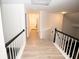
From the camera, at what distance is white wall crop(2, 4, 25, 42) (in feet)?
14.0

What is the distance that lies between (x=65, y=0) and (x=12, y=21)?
102 inches

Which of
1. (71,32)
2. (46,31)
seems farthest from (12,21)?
(71,32)

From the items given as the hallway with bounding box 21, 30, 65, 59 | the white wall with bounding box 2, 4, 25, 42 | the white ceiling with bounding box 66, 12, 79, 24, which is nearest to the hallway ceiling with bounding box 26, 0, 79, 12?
the white wall with bounding box 2, 4, 25, 42

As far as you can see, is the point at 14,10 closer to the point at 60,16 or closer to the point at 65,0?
the point at 65,0

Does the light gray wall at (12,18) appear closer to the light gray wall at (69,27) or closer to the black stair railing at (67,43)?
the black stair railing at (67,43)

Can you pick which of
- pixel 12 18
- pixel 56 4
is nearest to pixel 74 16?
pixel 56 4

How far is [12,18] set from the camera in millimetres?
4352

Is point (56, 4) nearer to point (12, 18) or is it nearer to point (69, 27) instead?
point (12, 18)

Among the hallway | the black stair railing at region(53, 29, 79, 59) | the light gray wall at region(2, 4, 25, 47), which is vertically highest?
the light gray wall at region(2, 4, 25, 47)

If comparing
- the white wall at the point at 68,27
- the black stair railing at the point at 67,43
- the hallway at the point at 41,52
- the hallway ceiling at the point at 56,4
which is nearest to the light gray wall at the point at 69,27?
the white wall at the point at 68,27

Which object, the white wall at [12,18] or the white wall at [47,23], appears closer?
the white wall at [12,18]

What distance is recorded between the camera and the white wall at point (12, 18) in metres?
4.26

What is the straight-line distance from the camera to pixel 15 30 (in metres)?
4.43

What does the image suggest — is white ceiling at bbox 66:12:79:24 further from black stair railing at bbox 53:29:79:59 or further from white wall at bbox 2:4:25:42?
white wall at bbox 2:4:25:42
